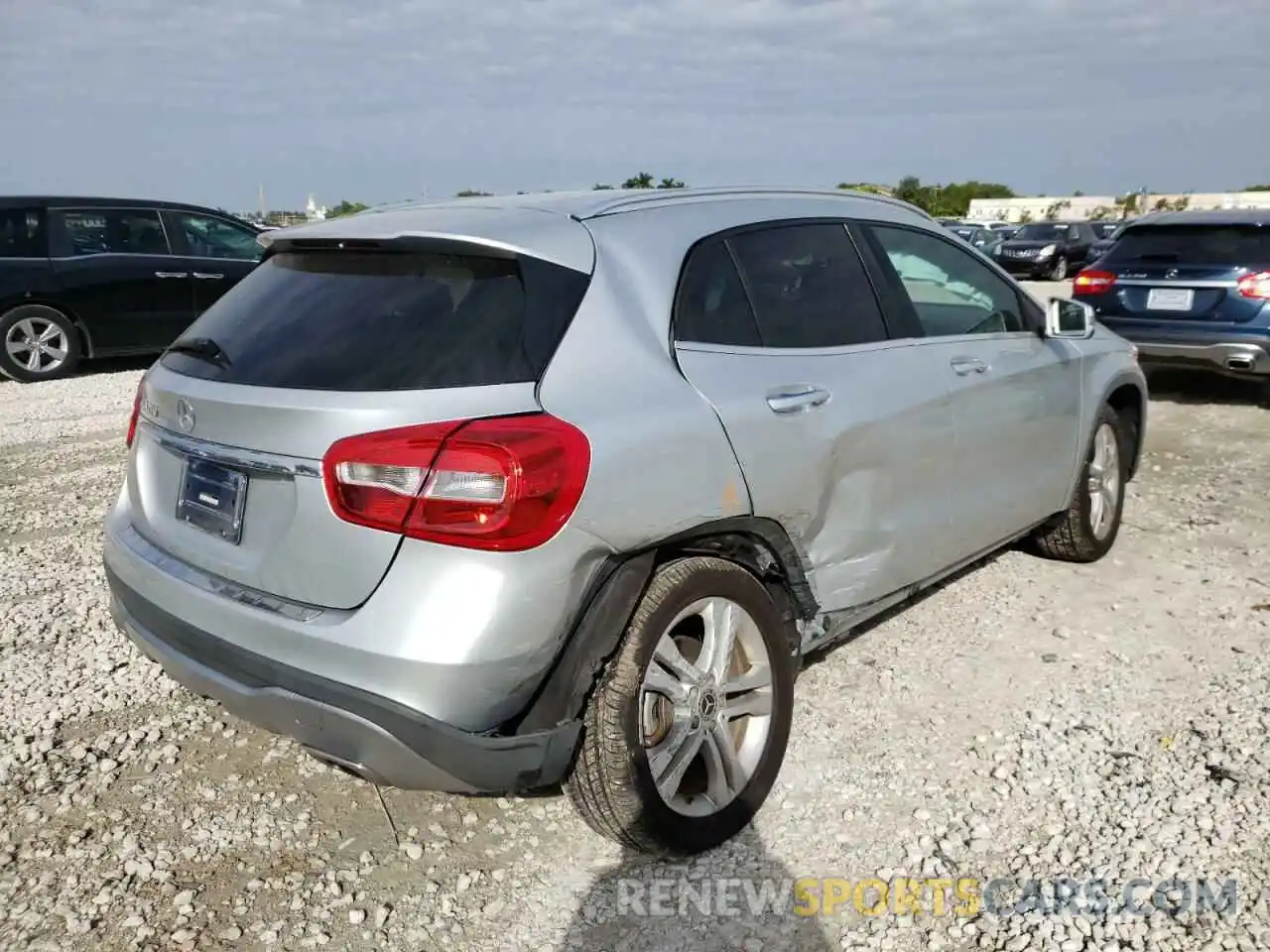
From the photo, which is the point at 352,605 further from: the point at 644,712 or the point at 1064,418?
the point at 1064,418

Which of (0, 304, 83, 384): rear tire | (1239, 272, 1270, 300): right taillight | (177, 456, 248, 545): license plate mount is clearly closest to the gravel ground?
(177, 456, 248, 545): license plate mount

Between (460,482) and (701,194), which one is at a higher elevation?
(701,194)

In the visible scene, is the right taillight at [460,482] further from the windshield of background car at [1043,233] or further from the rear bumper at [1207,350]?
the windshield of background car at [1043,233]

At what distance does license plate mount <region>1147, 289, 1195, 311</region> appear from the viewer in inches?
323

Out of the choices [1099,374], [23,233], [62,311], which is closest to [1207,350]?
[1099,374]

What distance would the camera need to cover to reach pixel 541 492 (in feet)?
7.31

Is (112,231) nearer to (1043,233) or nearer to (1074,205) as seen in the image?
(1043,233)

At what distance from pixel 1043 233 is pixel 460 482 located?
2466cm

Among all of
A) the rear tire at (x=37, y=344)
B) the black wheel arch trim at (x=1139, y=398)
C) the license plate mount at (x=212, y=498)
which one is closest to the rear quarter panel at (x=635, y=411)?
the license plate mount at (x=212, y=498)

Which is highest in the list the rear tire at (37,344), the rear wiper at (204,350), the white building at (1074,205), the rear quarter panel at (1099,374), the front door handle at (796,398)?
the rear wiper at (204,350)

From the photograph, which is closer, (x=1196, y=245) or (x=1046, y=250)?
(x=1196, y=245)

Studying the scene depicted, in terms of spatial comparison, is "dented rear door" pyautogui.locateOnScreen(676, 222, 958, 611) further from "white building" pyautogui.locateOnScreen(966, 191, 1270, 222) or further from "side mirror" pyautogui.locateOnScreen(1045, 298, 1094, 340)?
"white building" pyautogui.locateOnScreen(966, 191, 1270, 222)

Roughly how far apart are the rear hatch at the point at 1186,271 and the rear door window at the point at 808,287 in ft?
19.6

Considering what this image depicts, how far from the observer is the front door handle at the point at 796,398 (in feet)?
9.28
